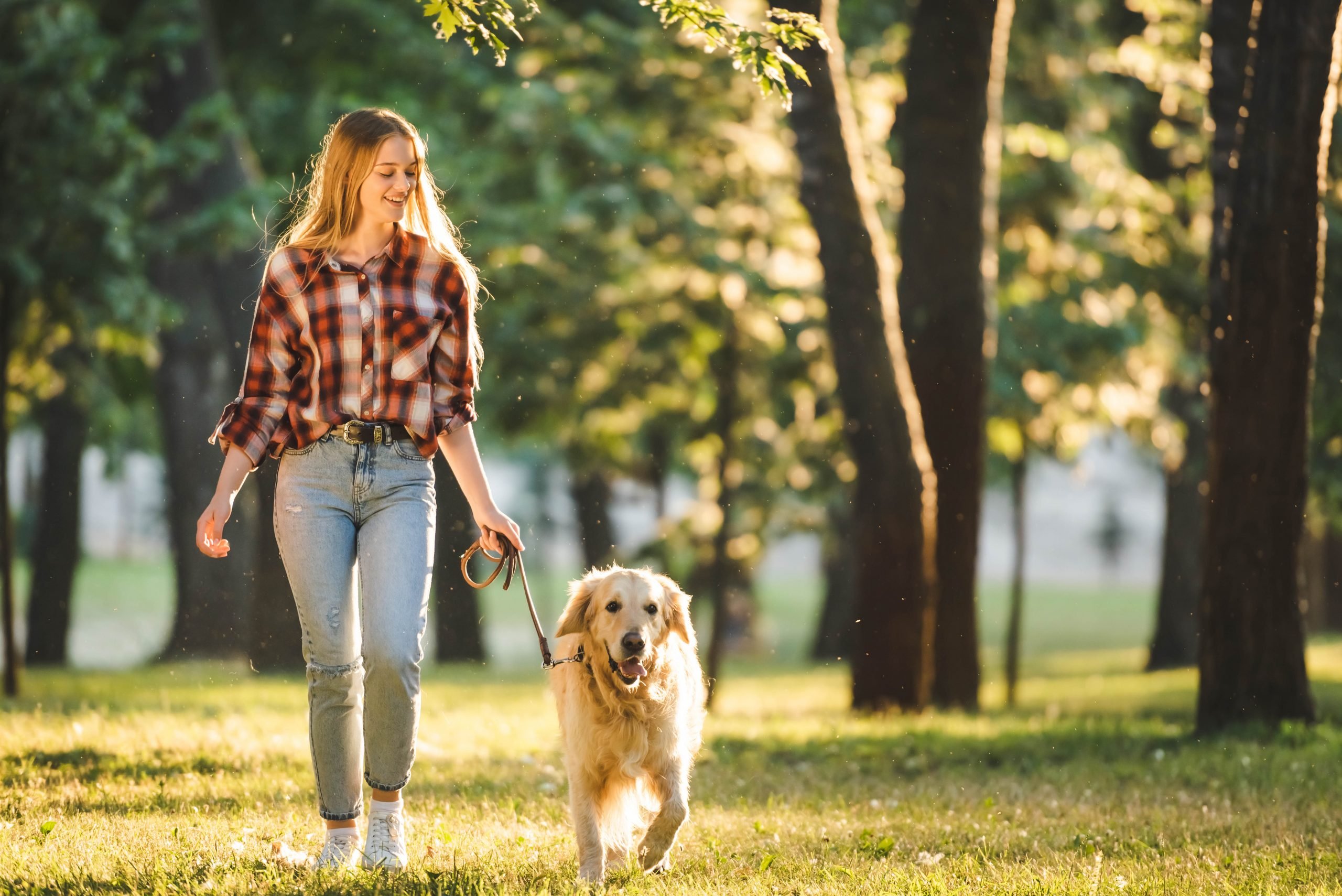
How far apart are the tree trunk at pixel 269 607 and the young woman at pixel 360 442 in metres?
9.94

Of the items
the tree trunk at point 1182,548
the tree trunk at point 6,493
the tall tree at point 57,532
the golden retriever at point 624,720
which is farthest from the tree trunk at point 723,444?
the golden retriever at point 624,720

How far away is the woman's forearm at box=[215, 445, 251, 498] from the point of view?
4598 millimetres

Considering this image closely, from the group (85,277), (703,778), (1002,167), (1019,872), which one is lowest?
(703,778)

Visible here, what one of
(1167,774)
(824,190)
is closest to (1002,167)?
(824,190)

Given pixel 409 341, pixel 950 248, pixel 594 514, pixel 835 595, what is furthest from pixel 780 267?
pixel 594 514

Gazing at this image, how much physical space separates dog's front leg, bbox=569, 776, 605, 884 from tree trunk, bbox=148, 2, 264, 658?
469 inches

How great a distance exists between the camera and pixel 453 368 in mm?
4812

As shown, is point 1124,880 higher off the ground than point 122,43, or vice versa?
point 122,43

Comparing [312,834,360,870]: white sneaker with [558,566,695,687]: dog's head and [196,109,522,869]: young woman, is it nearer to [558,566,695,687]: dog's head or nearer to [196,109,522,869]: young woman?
[196,109,522,869]: young woman

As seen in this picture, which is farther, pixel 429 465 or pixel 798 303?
pixel 798 303

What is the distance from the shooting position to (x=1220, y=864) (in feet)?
17.1

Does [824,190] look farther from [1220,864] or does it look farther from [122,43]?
[122,43]

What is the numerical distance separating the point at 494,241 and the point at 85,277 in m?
3.80

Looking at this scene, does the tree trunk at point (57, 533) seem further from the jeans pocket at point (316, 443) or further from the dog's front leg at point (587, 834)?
the dog's front leg at point (587, 834)
